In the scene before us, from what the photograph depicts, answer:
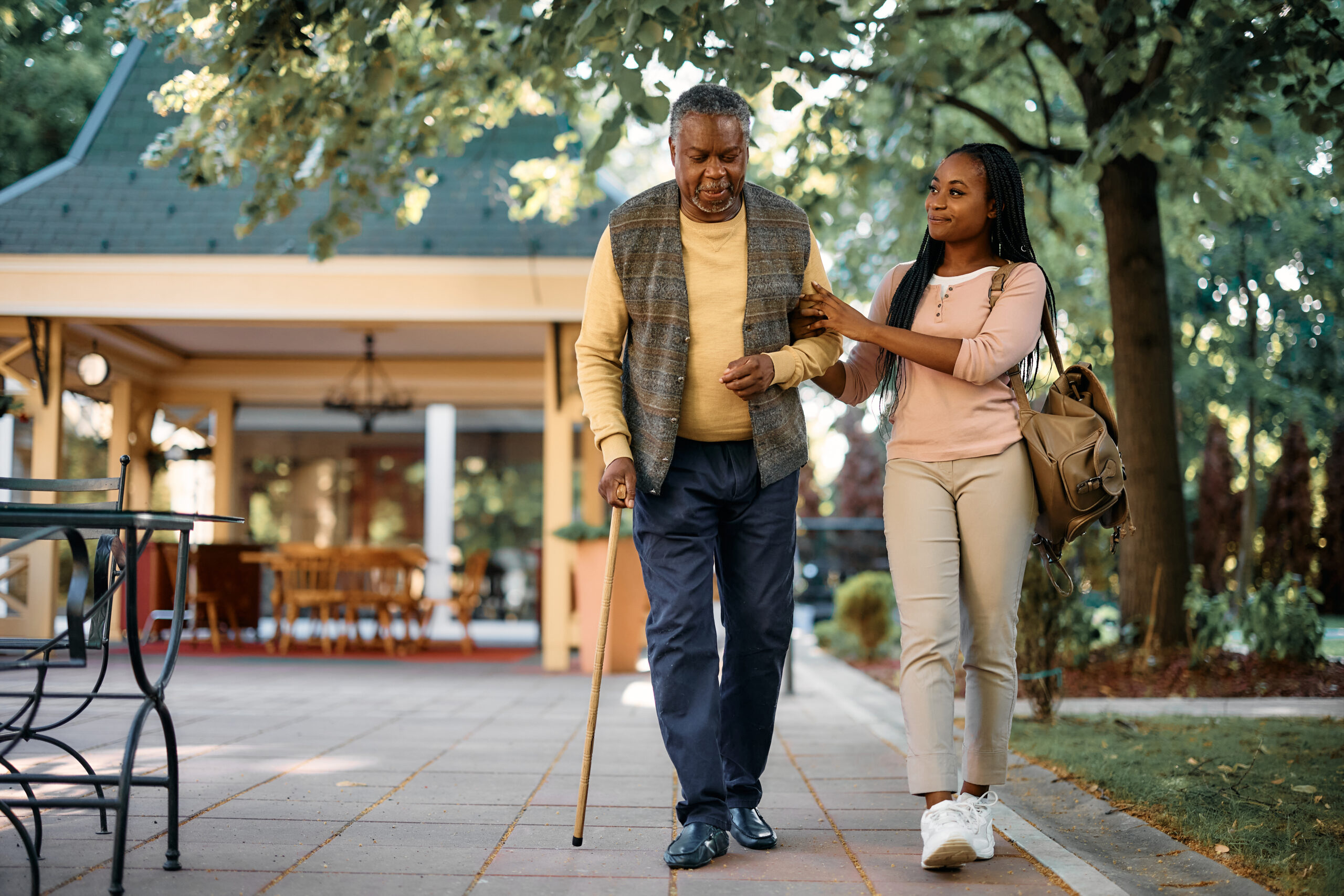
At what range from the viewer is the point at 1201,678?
6402 mm

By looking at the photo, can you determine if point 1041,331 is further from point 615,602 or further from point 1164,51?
point 615,602

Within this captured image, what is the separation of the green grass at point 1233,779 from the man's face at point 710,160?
2.00 metres

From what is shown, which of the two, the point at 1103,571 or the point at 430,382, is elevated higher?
Answer: the point at 430,382

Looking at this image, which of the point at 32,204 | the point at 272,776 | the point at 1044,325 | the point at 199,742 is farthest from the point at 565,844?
the point at 32,204

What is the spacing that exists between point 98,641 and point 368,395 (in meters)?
8.99

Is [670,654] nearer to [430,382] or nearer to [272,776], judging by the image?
[272,776]

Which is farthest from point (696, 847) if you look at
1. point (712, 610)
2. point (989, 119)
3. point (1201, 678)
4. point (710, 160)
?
point (989, 119)

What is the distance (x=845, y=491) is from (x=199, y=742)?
60.3 feet

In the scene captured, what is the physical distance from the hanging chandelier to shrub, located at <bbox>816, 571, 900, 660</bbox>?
179 inches

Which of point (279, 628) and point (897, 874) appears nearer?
point (897, 874)

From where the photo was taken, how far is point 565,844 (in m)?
2.86

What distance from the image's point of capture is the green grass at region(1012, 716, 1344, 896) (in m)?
2.67

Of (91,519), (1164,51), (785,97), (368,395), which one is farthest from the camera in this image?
(368,395)

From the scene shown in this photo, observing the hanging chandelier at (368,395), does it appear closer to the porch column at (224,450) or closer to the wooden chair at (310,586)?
the porch column at (224,450)
